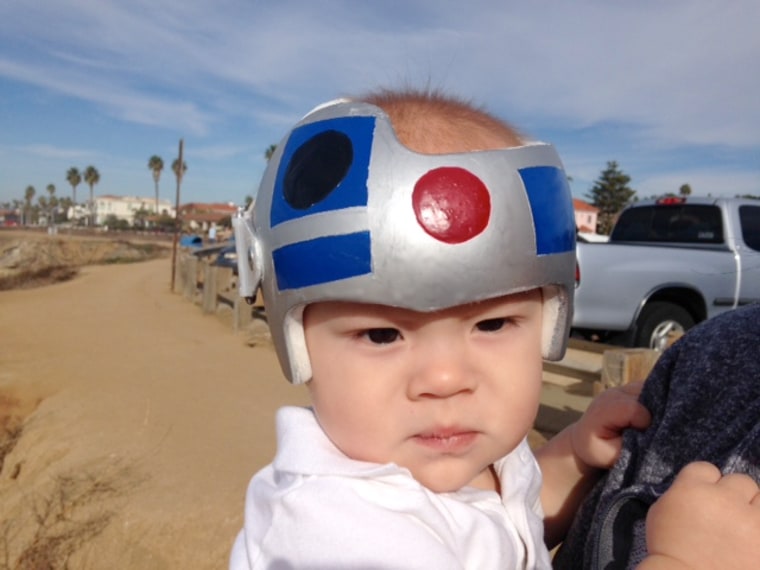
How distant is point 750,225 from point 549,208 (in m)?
7.31

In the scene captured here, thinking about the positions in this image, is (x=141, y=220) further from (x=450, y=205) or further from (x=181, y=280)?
(x=450, y=205)

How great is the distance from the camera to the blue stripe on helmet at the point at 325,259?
1258 millimetres

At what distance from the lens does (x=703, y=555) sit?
1.11 m

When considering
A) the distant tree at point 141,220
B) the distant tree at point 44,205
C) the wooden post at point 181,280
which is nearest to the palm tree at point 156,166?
the distant tree at point 141,220

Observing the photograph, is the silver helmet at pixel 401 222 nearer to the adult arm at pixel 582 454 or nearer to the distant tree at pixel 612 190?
the adult arm at pixel 582 454

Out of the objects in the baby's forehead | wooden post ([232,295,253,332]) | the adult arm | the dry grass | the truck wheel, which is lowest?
the dry grass

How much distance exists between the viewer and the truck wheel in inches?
283

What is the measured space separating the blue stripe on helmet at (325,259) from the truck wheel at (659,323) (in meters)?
6.50

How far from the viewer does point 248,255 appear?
5.14 feet

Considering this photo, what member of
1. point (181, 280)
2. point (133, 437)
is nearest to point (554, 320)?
point (133, 437)

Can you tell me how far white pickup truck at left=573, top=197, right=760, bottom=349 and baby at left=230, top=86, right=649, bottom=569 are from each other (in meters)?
5.69

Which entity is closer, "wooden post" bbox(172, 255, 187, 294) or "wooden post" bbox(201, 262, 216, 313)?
"wooden post" bbox(201, 262, 216, 313)

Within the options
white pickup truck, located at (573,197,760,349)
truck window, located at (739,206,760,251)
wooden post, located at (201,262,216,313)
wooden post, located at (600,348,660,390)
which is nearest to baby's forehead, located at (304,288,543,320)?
wooden post, located at (600,348,660,390)

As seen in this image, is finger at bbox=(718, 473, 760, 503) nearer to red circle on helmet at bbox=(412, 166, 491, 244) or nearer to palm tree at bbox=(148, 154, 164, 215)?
red circle on helmet at bbox=(412, 166, 491, 244)
